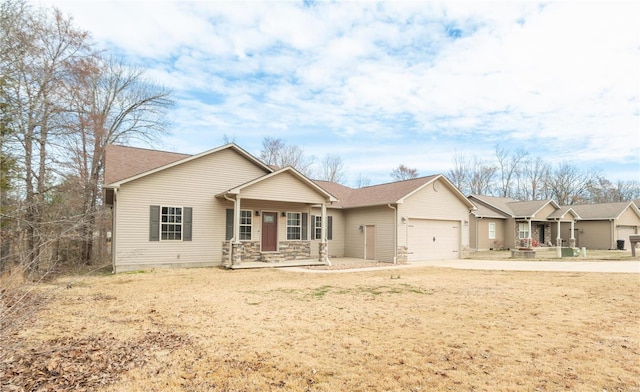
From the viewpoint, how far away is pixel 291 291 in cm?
984

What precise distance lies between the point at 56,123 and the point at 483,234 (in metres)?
26.7

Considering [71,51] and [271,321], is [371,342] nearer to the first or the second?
[271,321]

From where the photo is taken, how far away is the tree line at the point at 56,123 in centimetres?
1091

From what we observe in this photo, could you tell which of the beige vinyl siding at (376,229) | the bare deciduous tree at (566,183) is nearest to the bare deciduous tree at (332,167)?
the beige vinyl siding at (376,229)

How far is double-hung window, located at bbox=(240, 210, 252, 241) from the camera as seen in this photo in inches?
660

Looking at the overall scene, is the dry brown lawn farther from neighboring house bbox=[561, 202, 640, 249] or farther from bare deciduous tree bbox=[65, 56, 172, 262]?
neighboring house bbox=[561, 202, 640, 249]

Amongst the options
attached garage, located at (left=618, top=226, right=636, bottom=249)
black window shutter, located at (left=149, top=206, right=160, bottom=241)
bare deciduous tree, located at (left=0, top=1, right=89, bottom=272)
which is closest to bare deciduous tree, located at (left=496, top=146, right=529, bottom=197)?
attached garage, located at (left=618, top=226, right=636, bottom=249)

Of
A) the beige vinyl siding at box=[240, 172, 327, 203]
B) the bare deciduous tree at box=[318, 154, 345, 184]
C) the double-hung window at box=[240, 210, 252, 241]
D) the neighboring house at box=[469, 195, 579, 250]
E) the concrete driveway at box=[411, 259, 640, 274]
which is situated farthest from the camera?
the bare deciduous tree at box=[318, 154, 345, 184]

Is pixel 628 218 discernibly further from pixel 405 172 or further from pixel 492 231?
pixel 405 172

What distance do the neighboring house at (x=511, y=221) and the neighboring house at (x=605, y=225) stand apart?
213cm

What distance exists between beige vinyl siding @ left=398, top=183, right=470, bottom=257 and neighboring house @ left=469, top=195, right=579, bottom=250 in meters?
7.13

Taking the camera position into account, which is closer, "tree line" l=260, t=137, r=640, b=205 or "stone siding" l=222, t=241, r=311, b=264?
"stone siding" l=222, t=241, r=311, b=264

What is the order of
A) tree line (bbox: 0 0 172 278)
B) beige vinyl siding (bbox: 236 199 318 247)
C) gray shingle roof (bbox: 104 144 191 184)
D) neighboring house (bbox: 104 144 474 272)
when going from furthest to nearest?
beige vinyl siding (bbox: 236 199 318 247), gray shingle roof (bbox: 104 144 191 184), neighboring house (bbox: 104 144 474 272), tree line (bbox: 0 0 172 278)

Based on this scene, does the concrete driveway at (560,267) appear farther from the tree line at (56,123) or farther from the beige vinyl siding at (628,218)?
the beige vinyl siding at (628,218)
